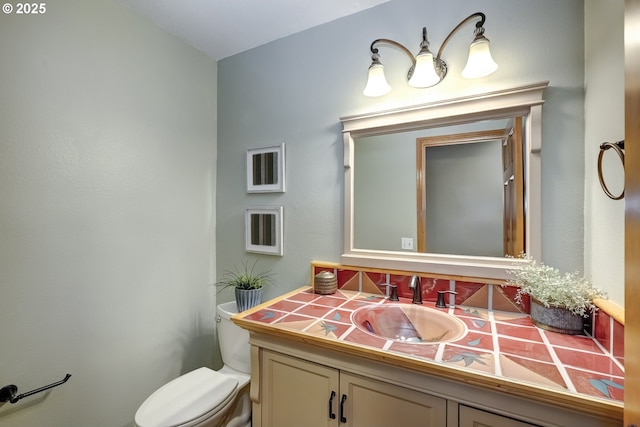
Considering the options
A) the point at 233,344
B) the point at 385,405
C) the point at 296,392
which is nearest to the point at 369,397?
the point at 385,405

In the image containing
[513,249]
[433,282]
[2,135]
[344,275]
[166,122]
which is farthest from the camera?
[166,122]

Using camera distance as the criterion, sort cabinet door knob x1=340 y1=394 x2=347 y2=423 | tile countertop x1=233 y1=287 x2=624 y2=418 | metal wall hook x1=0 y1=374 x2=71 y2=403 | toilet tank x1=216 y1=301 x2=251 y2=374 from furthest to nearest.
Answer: toilet tank x1=216 y1=301 x2=251 y2=374 → metal wall hook x1=0 y1=374 x2=71 y2=403 → cabinet door knob x1=340 y1=394 x2=347 y2=423 → tile countertop x1=233 y1=287 x2=624 y2=418

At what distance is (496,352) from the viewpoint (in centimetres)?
81

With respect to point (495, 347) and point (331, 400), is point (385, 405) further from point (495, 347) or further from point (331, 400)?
point (495, 347)

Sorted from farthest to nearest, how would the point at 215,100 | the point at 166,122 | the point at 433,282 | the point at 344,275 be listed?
the point at 215,100 → the point at 166,122 → the point at 344,275 → the point at 433,282

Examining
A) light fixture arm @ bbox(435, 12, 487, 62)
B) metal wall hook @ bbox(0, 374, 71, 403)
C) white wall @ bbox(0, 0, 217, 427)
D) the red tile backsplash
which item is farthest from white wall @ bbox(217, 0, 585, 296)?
metal wall hook @ bbox(0, 374, 71, 403)

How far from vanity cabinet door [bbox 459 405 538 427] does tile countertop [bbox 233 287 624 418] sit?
0.33 ft

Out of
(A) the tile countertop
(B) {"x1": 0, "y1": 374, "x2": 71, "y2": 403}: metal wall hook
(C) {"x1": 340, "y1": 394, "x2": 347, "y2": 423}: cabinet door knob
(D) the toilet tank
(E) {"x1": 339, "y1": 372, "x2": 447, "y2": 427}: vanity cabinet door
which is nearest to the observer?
(A) the tile countertop

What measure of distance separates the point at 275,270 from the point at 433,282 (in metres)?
0.92

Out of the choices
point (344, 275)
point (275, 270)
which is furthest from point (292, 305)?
point (275, 270)

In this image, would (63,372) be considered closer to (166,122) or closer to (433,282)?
(166,122)

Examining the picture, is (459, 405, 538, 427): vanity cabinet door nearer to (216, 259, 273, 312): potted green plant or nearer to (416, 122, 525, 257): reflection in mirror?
(416, 122, 525, 257): reflection in mirror

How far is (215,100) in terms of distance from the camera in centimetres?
191

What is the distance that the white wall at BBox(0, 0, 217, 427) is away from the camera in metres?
1.09
